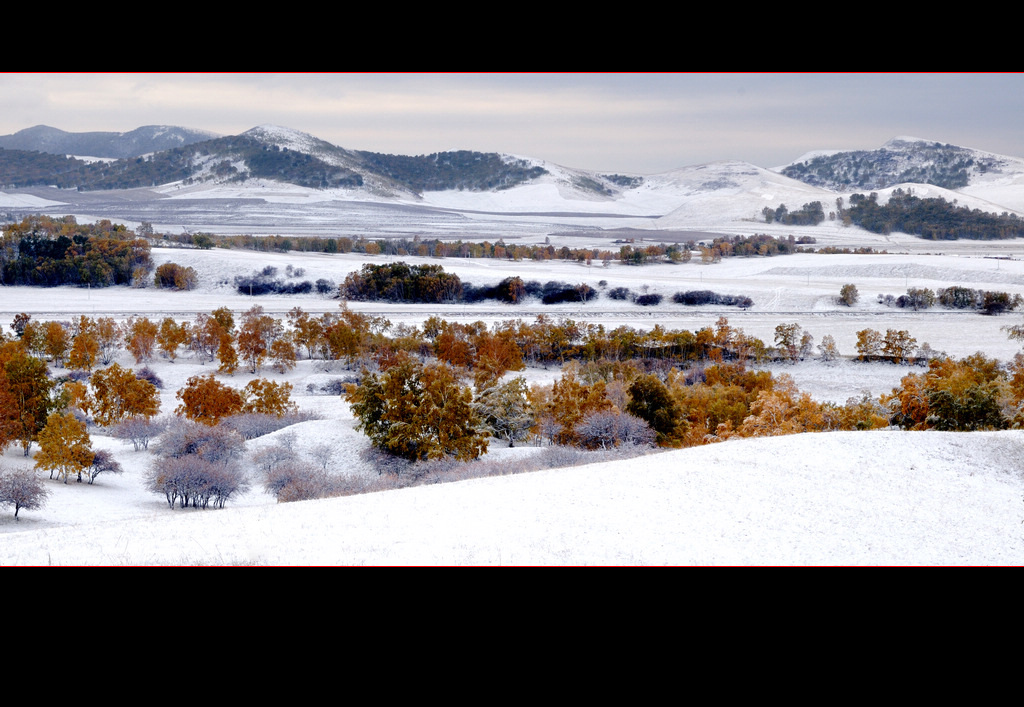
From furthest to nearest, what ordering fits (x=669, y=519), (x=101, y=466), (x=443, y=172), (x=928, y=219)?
(x=443, y=172) → (x=928, y=219) → (x=101, y=466) → (x=669, y=519)

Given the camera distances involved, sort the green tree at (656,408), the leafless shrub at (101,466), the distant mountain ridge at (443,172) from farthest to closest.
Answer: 1. the distant mountain ridge at (443,172)
2. the green tree at (656,408)
3. the leafless shrub at (101,466)

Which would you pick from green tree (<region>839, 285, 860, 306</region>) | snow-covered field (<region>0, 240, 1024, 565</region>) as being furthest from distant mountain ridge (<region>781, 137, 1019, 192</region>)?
snow-covered field (<region>0, 240, 1024, 565</region>)

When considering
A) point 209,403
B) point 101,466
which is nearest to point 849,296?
point 209,403

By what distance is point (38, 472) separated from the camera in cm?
1862

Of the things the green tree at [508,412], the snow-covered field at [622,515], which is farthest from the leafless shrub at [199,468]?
the green tree at [508,412]

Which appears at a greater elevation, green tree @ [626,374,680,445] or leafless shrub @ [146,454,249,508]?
green tree @ [626,374,680,445]

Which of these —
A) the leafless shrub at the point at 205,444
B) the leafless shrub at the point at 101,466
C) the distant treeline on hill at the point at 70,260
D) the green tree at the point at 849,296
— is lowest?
the leafless shrub at the point at 101,466

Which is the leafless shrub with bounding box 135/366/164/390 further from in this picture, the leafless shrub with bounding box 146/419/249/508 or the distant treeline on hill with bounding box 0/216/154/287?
the distant treeline on hill with bounding box 0/216/154/287

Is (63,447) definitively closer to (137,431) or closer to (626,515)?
(137,431)

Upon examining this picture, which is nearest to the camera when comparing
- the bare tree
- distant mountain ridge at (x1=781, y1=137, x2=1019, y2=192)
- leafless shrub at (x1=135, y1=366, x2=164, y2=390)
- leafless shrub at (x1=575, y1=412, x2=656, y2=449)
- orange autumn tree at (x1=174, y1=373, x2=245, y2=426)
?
the bare tree

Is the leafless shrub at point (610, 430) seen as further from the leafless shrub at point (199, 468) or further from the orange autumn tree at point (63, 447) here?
the orange autumn tree at point (63, 447)

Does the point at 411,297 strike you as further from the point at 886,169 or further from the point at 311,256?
the point at 886,169
